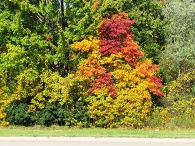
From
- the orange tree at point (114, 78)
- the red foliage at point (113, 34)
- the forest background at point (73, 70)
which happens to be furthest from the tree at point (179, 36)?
the red foliage at point (113, 34)

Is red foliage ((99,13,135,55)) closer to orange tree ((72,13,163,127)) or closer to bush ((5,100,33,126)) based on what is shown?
orange tree ((72,13,163,127))

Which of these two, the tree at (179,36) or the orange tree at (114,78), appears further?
the tree at (179,36)

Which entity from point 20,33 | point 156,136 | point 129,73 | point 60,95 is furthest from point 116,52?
point 156,136

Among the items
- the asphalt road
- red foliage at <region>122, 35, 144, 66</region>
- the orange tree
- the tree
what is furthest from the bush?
the tree

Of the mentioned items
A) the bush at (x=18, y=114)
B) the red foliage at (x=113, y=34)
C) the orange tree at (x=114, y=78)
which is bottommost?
the bush at (x=18, y=114)

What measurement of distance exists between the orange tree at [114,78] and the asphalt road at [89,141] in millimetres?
8991

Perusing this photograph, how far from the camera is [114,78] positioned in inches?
920

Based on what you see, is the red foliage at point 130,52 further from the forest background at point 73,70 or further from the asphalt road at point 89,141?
the asphalt road at point 89,141

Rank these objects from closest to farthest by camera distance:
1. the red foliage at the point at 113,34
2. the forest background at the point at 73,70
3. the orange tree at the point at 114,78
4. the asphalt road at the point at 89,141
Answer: the asphalt road at the point at 89,141, the forest background at the point at 73,70, the orange tree at the point at 114,78, the red foliage at the point at 113,34

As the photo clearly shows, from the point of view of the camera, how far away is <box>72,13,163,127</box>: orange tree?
22625mm

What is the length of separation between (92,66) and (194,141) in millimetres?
10765

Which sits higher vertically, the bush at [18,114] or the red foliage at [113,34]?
the red foliage at [113,34]

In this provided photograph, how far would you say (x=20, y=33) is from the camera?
73.2 feet

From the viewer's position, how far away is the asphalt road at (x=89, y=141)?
40.1ft
